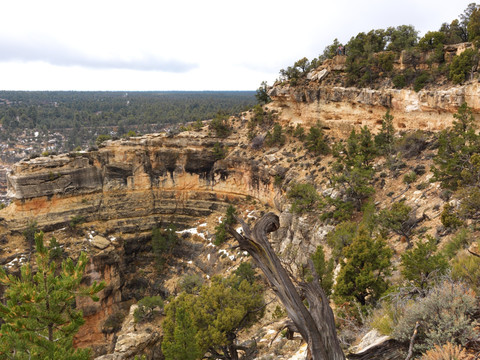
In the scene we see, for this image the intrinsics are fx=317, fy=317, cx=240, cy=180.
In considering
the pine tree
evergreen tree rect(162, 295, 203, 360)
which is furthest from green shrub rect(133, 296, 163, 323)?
the pine tree

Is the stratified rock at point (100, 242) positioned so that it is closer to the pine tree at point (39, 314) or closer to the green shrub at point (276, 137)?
the green shrub at point (276, 137)

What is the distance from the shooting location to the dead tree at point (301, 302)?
530 cm

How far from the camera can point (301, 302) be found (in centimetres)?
566

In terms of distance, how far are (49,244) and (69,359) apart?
2754cm

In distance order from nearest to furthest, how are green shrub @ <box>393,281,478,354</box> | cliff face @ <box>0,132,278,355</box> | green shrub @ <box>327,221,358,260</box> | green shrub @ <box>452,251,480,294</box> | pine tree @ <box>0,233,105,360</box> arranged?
1. green shrub @ <box>393,281,478,354</box>
2. green shrub @ <box>452,251,480,294</box>
3. pine tree @ <box>0,233,105,360</box>
4. green shrub @ <box>327,221,358,260</box>
5. cliff face @ <box>0,132,278,355</box>

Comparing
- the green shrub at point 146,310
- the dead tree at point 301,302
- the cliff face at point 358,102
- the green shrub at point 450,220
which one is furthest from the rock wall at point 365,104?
the green shrub at point 146,310

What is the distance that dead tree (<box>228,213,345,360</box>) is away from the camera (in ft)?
17.4

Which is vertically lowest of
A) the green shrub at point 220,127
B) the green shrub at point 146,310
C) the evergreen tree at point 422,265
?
the green shrub at point 146,310

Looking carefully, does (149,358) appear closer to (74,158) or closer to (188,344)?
(188,344)

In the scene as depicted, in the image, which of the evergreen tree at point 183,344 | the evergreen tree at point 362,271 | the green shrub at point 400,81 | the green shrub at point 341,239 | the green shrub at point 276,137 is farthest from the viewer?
the green shrub at point 276,137

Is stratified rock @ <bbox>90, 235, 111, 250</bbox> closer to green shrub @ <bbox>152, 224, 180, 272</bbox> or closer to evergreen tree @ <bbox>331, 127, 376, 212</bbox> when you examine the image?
green shrub @ <bbox>152, 224, 180, 272</bbox>

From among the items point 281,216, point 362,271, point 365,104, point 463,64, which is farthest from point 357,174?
point 362,271

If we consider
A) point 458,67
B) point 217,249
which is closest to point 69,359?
point 217,249

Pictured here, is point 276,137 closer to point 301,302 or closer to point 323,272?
point 323,272
